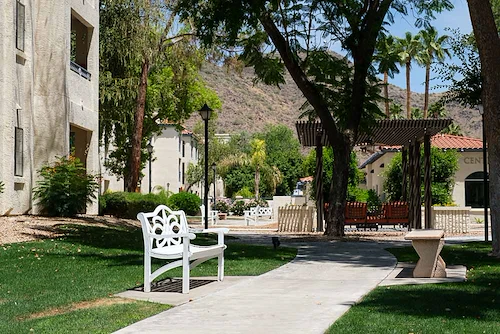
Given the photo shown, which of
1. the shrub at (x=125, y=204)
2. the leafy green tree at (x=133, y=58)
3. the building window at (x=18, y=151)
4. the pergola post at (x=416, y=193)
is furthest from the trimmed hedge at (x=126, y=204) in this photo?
the pergola post at (x=416, y=193)

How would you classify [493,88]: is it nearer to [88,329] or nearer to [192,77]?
[88,329]

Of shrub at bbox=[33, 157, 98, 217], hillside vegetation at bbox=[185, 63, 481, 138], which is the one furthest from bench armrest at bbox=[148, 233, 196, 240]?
hillside vegetation at bbox=[185, 63, 481, 138]

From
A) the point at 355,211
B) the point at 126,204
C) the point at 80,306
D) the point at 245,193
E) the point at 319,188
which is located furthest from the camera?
the point at 245,193

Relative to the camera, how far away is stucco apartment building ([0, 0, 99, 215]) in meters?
20.8

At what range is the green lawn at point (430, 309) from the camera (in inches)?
292

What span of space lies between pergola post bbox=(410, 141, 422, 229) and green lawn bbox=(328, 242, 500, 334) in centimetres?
1670

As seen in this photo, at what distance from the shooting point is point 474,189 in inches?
1612

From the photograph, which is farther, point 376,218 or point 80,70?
point 376,218

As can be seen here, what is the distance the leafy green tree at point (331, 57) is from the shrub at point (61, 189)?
18.9 ft

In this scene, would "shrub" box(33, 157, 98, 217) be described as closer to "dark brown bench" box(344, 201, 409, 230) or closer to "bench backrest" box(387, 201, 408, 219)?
"dark brown bench" box(344, 201, 409, 230)

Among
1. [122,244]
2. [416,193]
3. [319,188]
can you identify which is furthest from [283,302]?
[416,193]

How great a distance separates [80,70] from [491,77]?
15.6 metres

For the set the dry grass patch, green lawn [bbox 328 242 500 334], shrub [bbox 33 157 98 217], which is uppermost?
shrub [bbox 33 157 98 217]

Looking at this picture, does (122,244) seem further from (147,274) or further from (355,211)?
(355,211)
